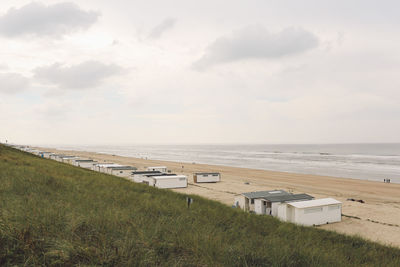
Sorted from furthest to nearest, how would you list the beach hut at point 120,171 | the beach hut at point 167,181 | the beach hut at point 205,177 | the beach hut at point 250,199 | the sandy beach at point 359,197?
1. the beach hut at point 120,171
2. the beach hut at point 205,177
3. the beach hut at point 167,181
4. the beach hut at point 250,199
5. the sandy beach at point 359,197

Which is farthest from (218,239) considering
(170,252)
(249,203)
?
(249,203)

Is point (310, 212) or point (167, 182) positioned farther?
point (167, 182)

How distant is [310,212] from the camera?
20641mm

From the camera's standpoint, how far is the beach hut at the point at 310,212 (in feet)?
66.3

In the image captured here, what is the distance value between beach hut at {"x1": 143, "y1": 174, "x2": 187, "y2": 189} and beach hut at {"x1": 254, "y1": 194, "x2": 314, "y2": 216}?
14.6 metres

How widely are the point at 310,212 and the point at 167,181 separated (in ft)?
63.4

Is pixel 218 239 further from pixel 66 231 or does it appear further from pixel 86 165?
pixel 86 165

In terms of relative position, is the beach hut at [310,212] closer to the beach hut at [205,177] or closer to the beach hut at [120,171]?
the beach hut at [205,177]

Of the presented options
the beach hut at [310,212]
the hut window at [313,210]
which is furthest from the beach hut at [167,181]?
the hut window at [313,210]

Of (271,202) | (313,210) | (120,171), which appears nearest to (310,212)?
(313,210)

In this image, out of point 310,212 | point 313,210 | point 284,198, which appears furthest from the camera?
point 284,198

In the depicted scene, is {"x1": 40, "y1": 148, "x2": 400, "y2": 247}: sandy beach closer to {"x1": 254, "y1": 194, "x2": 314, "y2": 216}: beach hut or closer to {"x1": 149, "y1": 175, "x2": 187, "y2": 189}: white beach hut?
{"x1": 149, "y1": 175, "x2": 187, "y2": 189}: white beach hut

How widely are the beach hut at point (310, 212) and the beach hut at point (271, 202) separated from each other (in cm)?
77

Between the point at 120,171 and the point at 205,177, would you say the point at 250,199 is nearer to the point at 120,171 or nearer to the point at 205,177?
the point at 205,177
